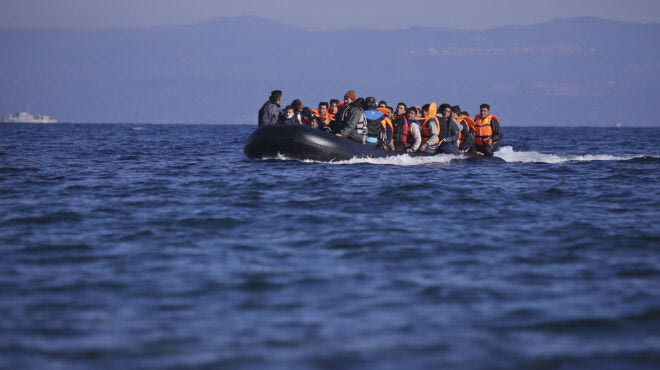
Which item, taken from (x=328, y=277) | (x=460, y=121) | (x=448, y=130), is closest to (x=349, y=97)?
(x=448, y=130)

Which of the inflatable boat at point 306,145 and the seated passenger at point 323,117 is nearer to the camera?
the inflatable boat at point 306,145

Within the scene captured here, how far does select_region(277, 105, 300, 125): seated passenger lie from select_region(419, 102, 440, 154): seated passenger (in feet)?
10.5

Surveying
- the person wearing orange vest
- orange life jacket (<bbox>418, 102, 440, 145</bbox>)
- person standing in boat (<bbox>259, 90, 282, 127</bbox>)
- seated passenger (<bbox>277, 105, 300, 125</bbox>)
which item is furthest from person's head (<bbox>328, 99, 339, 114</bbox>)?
the person wearing orange vest

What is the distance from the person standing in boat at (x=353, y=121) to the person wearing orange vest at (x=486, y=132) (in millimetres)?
3969

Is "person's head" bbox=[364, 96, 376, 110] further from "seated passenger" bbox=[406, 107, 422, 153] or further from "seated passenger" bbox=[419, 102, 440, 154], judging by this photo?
"seated passenger" bbox=[419, 102, 440, 154]

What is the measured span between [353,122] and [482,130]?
4.49 metres

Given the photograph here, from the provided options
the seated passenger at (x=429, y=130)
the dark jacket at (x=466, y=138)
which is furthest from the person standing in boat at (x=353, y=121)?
A: the dark jacket at (x=466, y=138)

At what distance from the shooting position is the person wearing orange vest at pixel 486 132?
1959 centimetres

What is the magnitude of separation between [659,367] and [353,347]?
1.91 metres

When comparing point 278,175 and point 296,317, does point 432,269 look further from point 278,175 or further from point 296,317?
point 278,175

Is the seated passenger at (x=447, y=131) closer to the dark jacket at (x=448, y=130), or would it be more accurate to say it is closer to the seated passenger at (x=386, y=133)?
the dark jacket at (x=448, y=130)

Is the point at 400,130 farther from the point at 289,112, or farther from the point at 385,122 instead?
the point at 289,112

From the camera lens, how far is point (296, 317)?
5523mm

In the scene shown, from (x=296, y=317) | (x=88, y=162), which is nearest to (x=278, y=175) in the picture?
(x=88, y=162)
